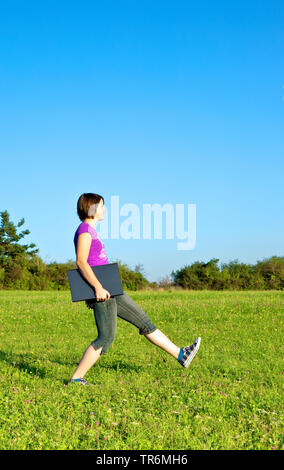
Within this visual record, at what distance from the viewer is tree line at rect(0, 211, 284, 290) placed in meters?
35.3

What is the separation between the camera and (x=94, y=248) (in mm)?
6297

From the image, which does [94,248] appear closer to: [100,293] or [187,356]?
[100,293]

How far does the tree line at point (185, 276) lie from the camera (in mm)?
35344

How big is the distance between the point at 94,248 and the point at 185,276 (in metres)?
29.7

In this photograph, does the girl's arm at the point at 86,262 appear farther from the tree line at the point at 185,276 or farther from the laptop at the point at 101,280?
the tree line at the point at 185,276

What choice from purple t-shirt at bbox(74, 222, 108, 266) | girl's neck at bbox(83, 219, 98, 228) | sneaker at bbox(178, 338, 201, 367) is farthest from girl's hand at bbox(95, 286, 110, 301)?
sneaker at bbox(178, 338, 201, 367)

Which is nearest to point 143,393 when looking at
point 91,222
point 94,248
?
point 94,248

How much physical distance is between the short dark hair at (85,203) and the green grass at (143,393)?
2.28m

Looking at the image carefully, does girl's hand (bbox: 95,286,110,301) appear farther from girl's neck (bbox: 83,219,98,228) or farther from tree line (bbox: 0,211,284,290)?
tree line (bbox: 0,211,284,290)

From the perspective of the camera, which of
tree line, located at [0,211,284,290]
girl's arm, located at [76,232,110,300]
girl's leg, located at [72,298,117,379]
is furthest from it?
tree line, located at [0,211,284,290]

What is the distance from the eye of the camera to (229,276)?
35.3 m

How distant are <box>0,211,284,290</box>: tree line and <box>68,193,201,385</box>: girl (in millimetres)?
29169

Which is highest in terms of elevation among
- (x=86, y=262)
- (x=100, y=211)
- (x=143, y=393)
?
(x=100, y=211)

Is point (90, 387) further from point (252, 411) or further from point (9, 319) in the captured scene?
point (9, 319)
